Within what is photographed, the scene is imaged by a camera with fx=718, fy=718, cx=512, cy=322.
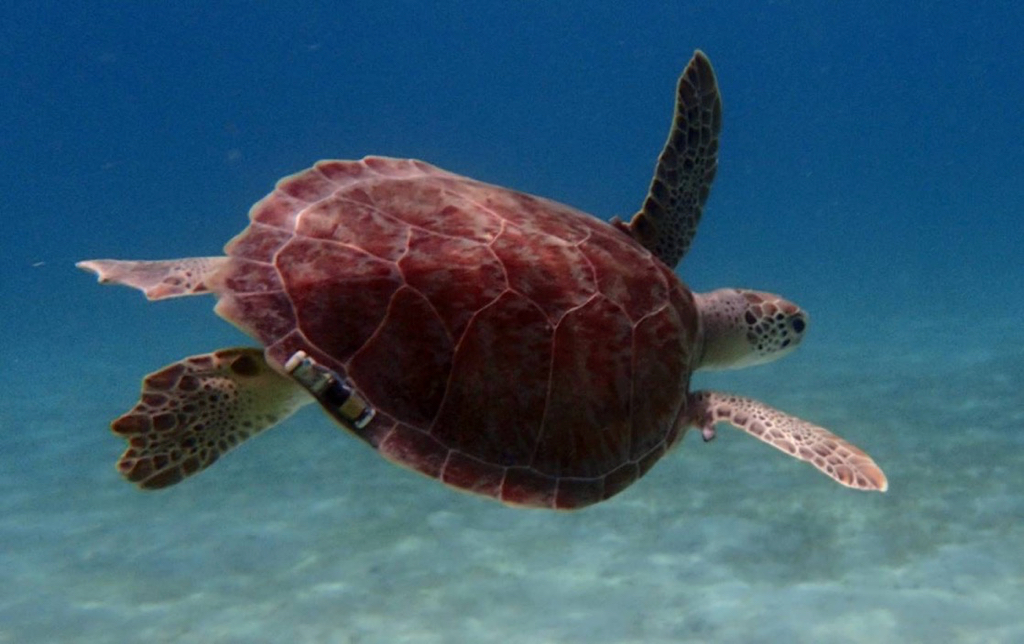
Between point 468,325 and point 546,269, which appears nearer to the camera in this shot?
point 468,325

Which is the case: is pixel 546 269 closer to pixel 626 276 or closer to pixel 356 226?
pixel 626 276

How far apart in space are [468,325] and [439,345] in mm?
151

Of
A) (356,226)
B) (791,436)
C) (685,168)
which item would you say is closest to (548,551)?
(791,436)

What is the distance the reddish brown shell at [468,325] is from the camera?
118 inches

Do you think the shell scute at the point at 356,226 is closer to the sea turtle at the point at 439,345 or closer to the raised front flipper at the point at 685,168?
the sea turtle at the point at 439,345

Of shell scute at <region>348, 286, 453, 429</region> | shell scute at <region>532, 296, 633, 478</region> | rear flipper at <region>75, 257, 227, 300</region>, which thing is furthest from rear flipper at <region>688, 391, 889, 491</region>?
rear flipper at <region>75, 257, 227, 300</region>

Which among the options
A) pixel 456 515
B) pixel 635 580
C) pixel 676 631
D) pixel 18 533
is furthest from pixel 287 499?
pixel 676 631

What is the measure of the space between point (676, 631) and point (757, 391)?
799cm

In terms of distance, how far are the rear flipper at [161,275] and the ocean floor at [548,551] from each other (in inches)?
142

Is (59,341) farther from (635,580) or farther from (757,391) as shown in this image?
(635,580)

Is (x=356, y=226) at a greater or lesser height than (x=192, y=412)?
greater

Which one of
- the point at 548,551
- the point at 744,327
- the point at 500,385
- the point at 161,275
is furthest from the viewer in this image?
the point at 548,551

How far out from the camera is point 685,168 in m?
4.62

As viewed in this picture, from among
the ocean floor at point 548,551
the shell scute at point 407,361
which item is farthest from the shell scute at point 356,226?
the ocean floor at point 548,551
